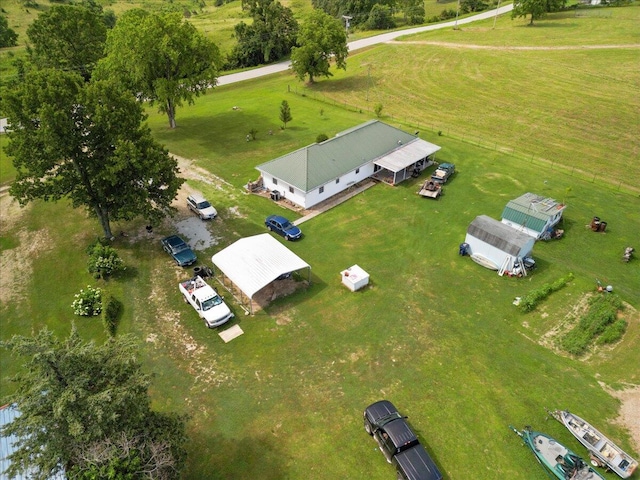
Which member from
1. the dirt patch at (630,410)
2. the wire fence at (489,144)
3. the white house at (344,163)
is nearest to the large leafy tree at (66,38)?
the wire fence at (489,144)

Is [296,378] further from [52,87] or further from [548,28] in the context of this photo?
[548,28]

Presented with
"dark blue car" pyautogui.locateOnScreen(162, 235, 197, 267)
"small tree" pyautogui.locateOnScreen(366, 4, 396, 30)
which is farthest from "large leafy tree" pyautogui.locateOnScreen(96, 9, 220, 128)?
"small tree" pyautogui.locateOnScreen(366, 4, 396, 30)

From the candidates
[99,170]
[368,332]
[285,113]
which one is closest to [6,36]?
[285,113]

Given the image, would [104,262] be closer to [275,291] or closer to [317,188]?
[275,291]

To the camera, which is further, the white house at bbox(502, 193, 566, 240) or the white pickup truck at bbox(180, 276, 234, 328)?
the white house at bbox(502, 193, 566, 240)

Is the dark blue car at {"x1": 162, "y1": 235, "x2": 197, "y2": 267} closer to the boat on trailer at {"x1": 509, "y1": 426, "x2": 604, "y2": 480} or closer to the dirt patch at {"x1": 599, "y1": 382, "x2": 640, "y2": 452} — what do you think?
the boat on trailer at {"x1": 509, "y1": 426, "x2": 604, "y2": 480}

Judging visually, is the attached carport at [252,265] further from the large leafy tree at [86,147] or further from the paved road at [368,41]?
the paved road at [368,41]
